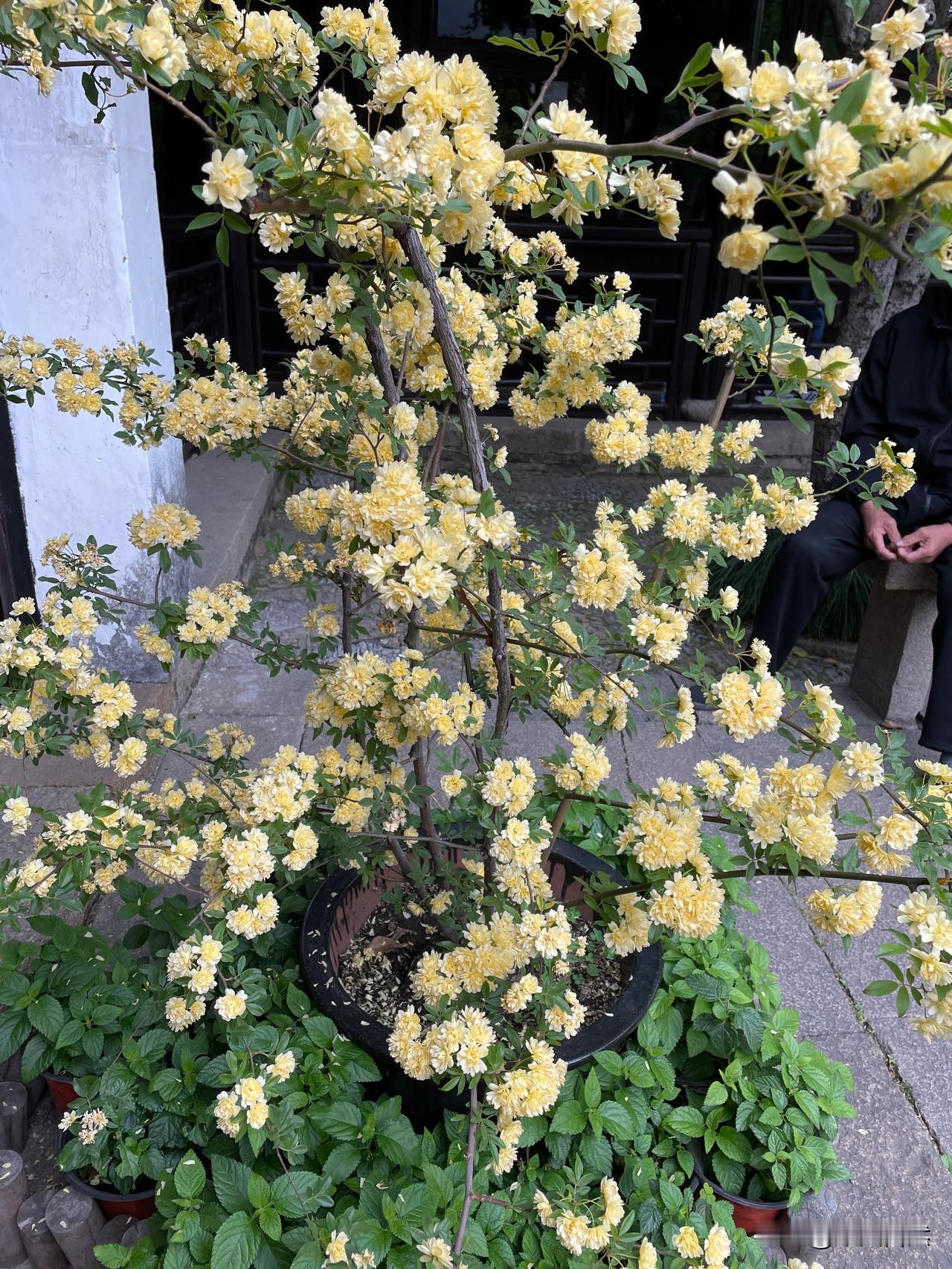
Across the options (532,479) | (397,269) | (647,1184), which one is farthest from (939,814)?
(532,479)

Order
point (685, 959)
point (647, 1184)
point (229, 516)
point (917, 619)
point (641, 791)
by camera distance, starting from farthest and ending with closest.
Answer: point (229, 516)
point (917, 619)
point (685, 959)
point (647, 1184)
point (641, 791)

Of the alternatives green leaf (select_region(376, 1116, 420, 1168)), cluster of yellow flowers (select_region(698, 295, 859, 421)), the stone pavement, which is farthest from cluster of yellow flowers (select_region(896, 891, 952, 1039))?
green leaf (select_region(376, 1116, 420, 1168))

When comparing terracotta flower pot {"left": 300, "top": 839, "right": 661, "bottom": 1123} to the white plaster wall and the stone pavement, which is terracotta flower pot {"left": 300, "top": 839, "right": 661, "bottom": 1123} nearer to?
the stone pavement

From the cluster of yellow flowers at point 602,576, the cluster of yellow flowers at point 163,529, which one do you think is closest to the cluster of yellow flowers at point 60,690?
the cluster of yellow flowers at point 163,529

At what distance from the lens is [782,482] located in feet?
5.69

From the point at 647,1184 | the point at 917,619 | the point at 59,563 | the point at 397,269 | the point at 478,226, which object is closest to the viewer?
the point at 478,226

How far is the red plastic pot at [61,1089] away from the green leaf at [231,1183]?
370mm

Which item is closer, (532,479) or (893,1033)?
(893,1033)

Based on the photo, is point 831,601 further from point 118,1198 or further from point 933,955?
point 118,1198

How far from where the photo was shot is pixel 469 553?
3.97ft

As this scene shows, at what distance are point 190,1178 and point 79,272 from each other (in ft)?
7.79

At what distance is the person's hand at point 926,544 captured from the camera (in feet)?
10.1

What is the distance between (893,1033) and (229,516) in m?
3.23

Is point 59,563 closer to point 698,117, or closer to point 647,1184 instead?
point 698,117
